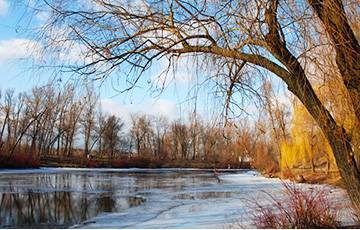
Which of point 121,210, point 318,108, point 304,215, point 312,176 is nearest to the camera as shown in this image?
point 318,108

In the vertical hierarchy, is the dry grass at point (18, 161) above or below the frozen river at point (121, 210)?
above

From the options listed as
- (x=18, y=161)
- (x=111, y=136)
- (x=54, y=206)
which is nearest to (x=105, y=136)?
(x=111, y=136)

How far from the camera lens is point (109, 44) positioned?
4.68m

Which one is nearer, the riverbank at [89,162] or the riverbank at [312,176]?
the riverbank at [312,176]

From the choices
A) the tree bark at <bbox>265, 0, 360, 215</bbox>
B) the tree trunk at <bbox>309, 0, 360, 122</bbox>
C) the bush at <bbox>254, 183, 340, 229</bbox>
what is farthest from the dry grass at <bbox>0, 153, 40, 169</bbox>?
the tree trunk at <bbox>309, 0, 360, 122</bbox>

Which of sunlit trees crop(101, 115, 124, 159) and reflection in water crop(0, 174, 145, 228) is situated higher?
sunlit trees crop(101, 115, 124, 159)

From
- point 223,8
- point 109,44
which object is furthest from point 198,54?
point 109,44

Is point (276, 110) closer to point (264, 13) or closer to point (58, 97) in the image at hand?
point (264, 13)

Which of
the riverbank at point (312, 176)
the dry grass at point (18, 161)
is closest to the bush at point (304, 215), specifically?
the riverbank at point (312, 176)

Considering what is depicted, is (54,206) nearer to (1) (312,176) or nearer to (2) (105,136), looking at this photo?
(1) (312,176)

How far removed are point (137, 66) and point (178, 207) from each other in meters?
5.89

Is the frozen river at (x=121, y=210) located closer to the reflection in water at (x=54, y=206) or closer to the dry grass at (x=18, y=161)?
the reflection in water at (x=54, y=206)

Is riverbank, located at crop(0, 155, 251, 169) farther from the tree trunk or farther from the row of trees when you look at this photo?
the tree trunk

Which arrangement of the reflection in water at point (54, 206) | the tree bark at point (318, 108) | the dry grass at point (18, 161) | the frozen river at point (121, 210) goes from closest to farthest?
the tree bark at point (318, 108) < the frozen river at point (121, 210) < the reflection in water at point (54, 206) < the dry grass at point (18, 161)
